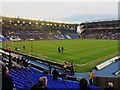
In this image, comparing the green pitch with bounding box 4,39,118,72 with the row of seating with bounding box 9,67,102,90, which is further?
the green pitch with bounding box 4,39,118,72

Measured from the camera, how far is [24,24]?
99500 mm

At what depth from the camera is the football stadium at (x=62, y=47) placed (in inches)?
806

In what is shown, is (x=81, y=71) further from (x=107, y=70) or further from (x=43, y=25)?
(x=43, y=25)

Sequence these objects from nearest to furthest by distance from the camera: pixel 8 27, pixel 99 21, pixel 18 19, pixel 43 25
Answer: pixel 18 19, pixel 8 27, pixel 43 25, pixel 99 21

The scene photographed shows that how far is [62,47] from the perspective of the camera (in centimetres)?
3700

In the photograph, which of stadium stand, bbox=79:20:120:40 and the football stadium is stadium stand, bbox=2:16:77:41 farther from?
stadium stand, bbox=79:20:120:40

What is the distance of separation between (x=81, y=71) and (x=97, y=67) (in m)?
2.08

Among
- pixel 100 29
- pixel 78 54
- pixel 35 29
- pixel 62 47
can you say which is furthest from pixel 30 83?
pixel 100 29

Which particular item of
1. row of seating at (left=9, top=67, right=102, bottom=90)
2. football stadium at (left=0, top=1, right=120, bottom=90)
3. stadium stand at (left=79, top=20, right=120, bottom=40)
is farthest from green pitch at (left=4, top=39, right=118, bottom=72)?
stadium stand at (left=79, top=20, right=120, bottom=40)

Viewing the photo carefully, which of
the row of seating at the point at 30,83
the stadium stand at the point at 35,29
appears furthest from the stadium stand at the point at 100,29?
the row of seating at the point at 30,83

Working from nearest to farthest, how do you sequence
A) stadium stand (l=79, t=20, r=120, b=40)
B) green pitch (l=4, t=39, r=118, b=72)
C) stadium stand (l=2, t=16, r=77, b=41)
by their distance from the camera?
green pitch (l=4, t=39, r=118, b=72), stadium stand (l=2, t=16, r=77, b=41), stadium stand (l=79, t=20, r=120, b=40)

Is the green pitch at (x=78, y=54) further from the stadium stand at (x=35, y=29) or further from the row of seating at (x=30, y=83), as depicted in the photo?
the stadium stand at (x=35, y=29)

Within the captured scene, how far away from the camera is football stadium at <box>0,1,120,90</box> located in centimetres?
2047

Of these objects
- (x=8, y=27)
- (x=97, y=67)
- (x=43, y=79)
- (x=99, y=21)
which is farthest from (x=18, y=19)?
(x=43, y=79)
